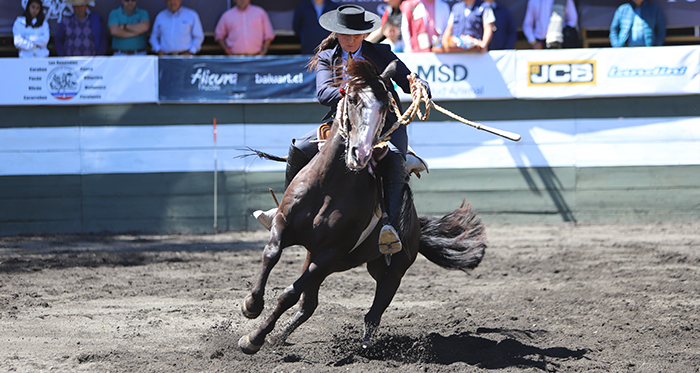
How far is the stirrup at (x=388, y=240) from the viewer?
4.66 meters

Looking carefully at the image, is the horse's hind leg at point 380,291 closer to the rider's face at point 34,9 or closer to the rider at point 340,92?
the rider at point 340,92

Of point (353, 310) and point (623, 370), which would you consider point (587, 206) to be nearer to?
point (353, 310)

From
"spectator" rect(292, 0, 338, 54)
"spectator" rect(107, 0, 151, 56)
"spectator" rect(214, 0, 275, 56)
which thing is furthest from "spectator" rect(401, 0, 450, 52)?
"spectator" rect(107, 0, 151, 56)

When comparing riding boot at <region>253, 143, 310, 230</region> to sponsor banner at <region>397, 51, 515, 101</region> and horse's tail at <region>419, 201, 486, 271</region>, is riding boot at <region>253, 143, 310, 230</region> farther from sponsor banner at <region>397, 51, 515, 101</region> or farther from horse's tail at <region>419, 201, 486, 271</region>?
sponsor banner at <region>397, 51, 515, 101</region>

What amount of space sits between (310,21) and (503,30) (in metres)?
3.42

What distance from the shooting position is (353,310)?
6.39 m

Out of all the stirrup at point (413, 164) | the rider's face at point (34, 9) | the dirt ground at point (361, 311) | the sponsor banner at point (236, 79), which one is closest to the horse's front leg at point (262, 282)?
the dirt ground at point (361, 311)

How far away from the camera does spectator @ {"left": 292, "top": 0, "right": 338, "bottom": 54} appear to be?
11.6 metres

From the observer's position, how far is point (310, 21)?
11.6 m

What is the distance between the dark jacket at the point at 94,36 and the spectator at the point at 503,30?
6817 millimetres

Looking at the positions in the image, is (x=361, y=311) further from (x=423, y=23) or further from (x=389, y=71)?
(x=423, y=23)

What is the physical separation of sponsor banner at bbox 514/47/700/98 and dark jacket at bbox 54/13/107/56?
23.8 ft

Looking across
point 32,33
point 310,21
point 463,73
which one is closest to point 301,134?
point 310,21

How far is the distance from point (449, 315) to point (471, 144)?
→ 6.05m
